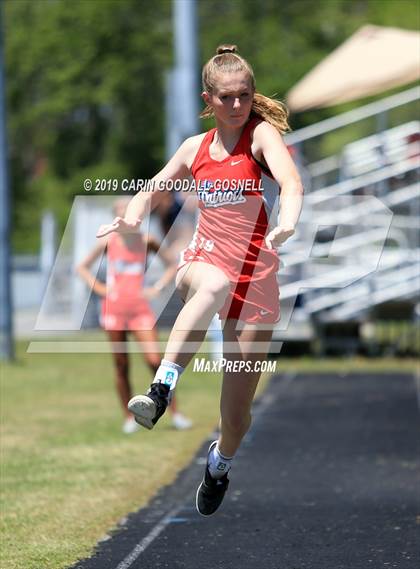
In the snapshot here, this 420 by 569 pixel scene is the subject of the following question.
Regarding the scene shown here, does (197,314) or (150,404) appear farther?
(197,314)

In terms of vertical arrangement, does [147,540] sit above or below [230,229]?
below

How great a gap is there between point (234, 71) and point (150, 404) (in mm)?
1618

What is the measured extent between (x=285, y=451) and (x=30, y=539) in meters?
3.92

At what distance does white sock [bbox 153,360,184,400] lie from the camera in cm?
609

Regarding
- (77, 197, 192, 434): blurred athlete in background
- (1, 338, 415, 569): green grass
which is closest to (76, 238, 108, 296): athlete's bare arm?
(77, 197, 192, 434): blurred athlete in background

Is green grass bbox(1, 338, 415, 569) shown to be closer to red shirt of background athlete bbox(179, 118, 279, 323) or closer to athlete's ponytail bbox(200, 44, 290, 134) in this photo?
red shirt of background athlete bbox(179, 118, 279, 323)

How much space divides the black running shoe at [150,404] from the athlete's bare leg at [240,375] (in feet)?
1.65

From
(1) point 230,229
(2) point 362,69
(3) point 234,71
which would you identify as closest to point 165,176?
(1) point 230,229

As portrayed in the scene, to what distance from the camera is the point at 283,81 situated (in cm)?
5034

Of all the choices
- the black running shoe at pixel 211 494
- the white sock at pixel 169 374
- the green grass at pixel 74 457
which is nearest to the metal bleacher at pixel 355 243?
the green grass at pixel 74 457

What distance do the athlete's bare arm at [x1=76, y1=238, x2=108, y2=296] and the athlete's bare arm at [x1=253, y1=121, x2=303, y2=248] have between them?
5519mm

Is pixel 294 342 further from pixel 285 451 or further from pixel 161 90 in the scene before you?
pixel 161 90

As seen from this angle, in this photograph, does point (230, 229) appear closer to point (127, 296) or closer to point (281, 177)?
point (281, 177)

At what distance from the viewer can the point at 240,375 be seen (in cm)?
642
